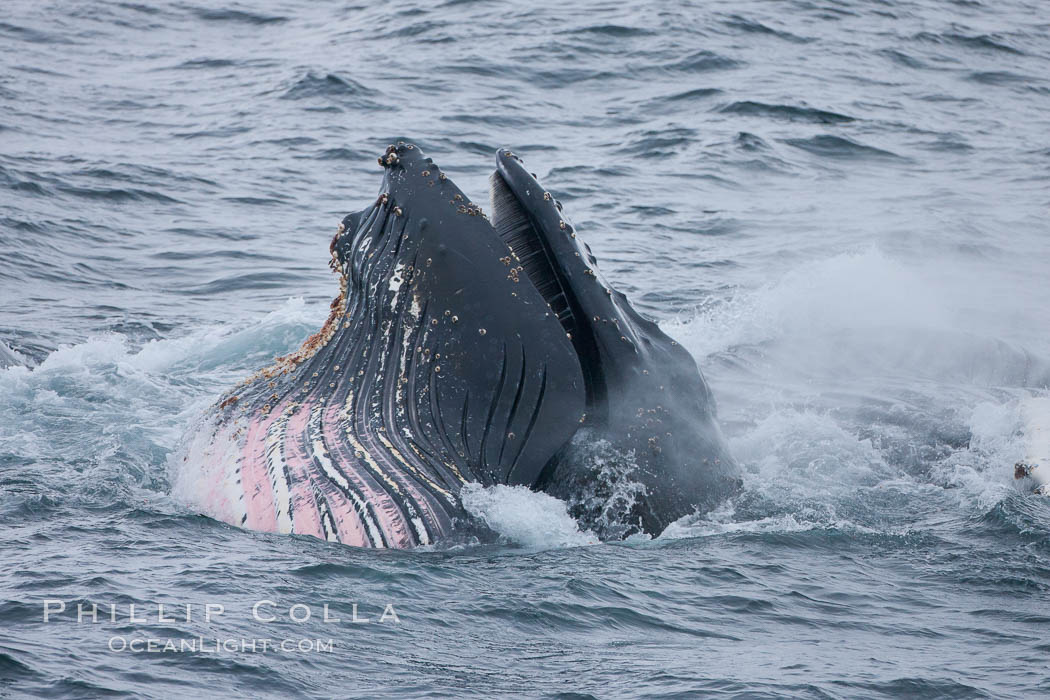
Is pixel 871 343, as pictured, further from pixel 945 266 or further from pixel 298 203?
pixel 298 203

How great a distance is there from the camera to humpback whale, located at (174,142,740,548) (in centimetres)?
652

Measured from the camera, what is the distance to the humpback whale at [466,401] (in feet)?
21.4

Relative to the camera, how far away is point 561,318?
6895mm

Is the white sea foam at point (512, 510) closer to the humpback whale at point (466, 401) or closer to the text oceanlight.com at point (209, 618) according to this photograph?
the humpback whale at point (466, 401)

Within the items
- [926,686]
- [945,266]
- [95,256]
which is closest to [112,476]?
[926,686]

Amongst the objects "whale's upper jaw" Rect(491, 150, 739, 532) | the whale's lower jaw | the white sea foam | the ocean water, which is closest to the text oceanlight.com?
the ocean water

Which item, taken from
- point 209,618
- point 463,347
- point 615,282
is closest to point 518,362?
point 463,347

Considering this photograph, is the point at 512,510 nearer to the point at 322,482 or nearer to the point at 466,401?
the point at 466,401

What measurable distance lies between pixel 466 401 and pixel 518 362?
1.13 feet

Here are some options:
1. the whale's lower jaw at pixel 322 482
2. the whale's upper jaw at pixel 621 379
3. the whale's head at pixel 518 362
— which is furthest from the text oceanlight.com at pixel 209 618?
the whale's upper jaw at pixel 621 379

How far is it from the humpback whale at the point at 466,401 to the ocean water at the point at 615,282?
18 cm

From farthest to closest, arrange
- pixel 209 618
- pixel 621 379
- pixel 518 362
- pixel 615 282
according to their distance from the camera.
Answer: pixel 615 282, pixel 621 379, pixel 518 362, pixel 209 618

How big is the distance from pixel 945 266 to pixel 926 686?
10.5m

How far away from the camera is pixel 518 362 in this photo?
21.5ft
